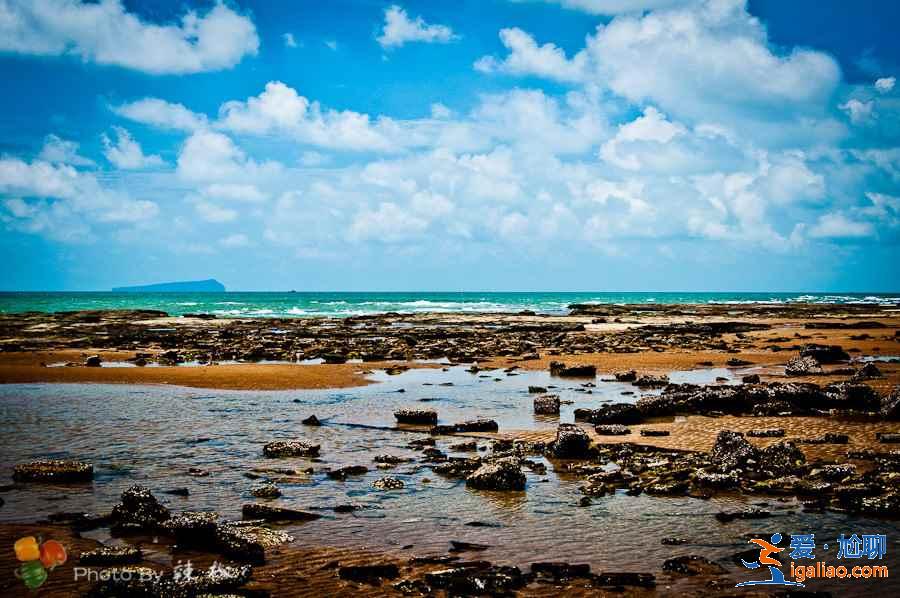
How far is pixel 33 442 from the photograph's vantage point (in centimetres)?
1414

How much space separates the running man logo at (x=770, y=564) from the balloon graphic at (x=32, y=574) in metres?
8.21

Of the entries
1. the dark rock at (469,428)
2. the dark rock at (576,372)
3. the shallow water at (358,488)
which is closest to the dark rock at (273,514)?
the shallow water at (358,488)

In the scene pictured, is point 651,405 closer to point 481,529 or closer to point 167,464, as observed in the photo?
point 481,529

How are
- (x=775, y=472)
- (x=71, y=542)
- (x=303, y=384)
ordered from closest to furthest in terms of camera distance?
(x=71, y=542) < (x=775, y=472) < (x=303, y=384)

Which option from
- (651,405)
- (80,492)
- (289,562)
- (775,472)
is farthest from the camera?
(651,405)

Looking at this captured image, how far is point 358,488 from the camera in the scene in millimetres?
Answer: 10891

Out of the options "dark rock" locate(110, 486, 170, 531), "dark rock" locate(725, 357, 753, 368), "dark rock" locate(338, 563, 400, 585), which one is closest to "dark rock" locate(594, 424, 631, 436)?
"dark rock" locate(338, 563, 400, 585)

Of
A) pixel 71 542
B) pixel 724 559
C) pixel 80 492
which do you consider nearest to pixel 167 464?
pixel 80 492

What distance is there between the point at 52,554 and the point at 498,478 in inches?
264

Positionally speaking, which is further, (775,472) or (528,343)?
(528,343)

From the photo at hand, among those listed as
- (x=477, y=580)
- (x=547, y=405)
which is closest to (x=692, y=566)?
(x=477, y=580)

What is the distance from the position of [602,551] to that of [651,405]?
997cm

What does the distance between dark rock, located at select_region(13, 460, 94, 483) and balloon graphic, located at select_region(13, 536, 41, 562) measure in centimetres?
289

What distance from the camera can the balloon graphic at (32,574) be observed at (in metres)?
7.05
